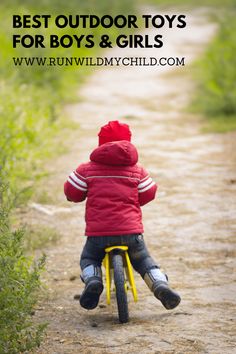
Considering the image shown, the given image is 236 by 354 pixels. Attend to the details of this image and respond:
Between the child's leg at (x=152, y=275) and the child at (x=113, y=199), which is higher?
the child at (x=113, y=199)

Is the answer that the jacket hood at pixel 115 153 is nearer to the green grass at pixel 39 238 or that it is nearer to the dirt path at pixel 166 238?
the dirt path at pixel 166 238

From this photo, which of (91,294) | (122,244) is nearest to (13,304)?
(91,294)

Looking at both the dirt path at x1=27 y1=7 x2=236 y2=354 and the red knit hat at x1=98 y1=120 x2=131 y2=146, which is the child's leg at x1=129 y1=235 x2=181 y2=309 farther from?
the red knit hat at x1=98 y1=120 x2=131 y2=146

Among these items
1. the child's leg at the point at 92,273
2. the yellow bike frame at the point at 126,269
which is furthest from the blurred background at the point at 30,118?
the yellow bike frame at the point at 126,269

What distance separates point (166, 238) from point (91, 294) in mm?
1965

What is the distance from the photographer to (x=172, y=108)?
12977 millimetres

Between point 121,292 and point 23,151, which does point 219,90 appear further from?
point 121,292

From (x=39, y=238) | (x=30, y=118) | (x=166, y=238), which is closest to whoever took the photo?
(x=39, y=238)

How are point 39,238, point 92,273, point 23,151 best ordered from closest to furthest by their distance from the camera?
point 92,273 → point 39,238 → point 23,151

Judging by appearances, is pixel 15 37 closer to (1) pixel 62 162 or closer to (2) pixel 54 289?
(1) pixel 62 162

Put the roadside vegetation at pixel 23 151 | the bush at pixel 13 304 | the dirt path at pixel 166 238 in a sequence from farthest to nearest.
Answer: the dirt path at pixel 166 238, the roadside vegetation at pixel 23 151, the bush at pixel 13 304

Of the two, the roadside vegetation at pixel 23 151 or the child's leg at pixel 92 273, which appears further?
the child's leg at pixel 92 273

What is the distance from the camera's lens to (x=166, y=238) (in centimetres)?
675

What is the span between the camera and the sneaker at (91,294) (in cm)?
486
